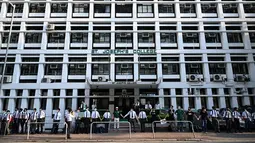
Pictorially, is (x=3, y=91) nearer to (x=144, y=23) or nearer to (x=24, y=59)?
(x=24, y=59)

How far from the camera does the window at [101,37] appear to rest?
23109 mm

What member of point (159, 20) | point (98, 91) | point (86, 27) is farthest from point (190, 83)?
point (86, 27)

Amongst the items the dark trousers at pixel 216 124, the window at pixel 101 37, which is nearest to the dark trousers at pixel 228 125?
the dark trousers at pixel 216 124

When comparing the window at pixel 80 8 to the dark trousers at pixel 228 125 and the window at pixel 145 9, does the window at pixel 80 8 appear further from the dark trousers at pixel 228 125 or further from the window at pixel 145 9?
the dark trousers at pixel 228 125

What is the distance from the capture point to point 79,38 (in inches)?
909

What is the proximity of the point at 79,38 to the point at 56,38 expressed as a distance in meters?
2.54

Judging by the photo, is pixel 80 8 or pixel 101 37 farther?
pixel 80 8

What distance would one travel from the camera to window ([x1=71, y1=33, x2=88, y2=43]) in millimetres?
23031

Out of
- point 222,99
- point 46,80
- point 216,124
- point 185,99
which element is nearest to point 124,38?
point 185,99

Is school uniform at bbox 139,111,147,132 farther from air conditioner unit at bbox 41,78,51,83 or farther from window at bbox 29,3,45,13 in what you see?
window at bbox 29,3,45,13

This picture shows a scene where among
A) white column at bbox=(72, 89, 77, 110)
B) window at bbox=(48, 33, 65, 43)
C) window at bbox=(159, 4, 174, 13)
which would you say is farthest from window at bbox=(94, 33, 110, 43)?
window at bbox=(159, 4, 174, 13)

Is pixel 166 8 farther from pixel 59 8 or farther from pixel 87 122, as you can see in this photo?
pixel 87 122

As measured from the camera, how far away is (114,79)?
71.1ft

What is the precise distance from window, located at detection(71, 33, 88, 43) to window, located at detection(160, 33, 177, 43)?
8604mm
